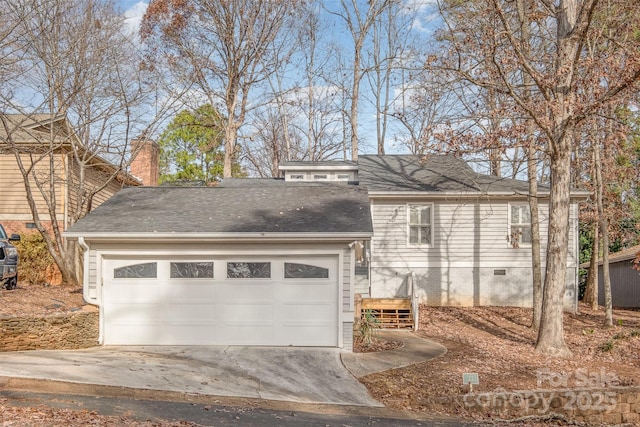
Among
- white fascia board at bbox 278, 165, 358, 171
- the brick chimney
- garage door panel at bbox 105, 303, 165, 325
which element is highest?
the brick chimney

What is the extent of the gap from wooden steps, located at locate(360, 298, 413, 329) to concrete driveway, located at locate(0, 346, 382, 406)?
162 inches

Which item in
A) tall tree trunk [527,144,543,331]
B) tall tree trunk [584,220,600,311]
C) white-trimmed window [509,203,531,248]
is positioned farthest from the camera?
tall tree trunk [584,220,600,311]

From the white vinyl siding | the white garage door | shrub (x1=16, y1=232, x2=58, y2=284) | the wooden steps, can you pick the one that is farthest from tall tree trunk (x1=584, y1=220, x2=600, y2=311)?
shrub (x1=16, y1=232, x2=58, y2=284)

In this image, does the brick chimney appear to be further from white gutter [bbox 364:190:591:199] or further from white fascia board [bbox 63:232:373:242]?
white fascia board [bbox 63:232:373:242]

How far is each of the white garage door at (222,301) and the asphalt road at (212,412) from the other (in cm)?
375

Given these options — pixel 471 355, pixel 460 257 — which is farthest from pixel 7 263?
pixel 460 257

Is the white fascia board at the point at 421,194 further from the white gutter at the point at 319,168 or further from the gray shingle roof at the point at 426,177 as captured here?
the white gutter at the point at 319,168

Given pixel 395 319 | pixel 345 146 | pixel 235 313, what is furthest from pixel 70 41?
pixel 345 146

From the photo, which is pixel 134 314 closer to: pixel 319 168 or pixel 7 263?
pixel 7 263

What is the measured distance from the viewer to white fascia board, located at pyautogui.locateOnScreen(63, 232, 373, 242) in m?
12.0

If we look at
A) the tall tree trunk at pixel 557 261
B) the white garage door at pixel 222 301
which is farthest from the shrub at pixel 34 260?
the tall tree trunk at pixel 557 261

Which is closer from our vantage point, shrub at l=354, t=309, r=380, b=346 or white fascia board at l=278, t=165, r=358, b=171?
shrub at l=354, t=309, r=380, b=346

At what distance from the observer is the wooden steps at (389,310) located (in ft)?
52.4

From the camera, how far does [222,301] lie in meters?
12.5
